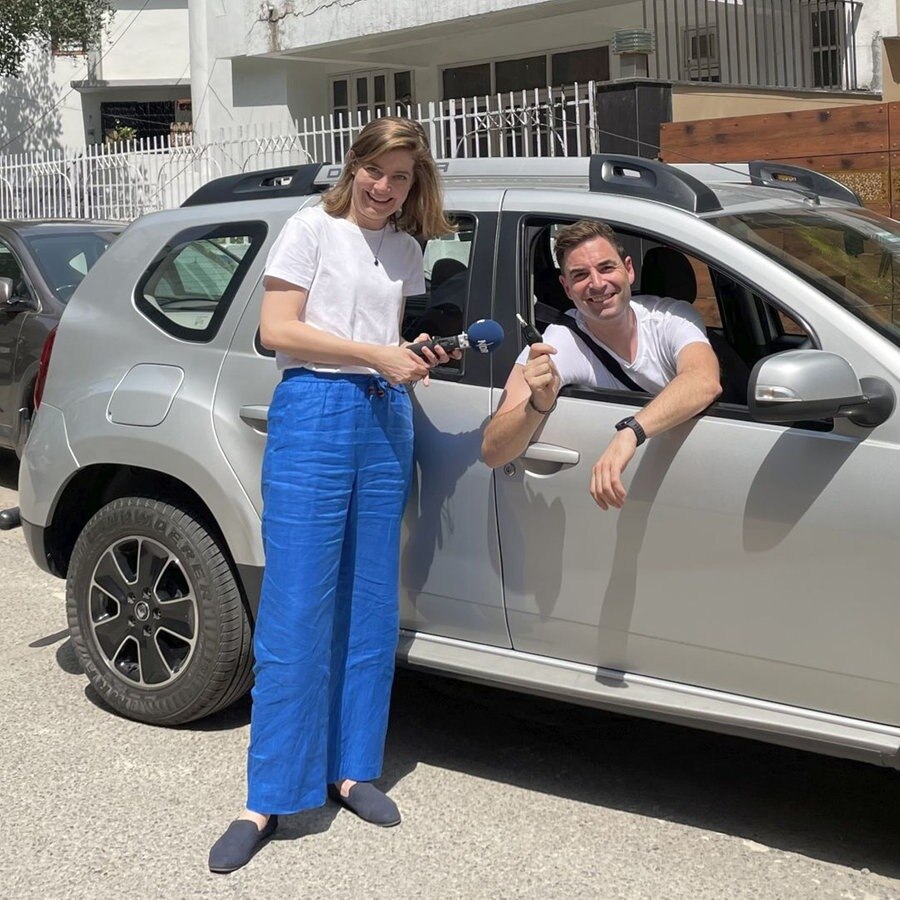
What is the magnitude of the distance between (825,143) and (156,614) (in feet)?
20.2

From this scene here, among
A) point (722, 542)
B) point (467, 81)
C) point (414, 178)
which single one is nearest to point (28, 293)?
point (414, 178)

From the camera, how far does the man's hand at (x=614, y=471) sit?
3482 mm

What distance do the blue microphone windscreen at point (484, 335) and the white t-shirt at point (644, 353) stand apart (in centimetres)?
16

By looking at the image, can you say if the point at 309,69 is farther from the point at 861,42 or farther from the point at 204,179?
the point at 861,42

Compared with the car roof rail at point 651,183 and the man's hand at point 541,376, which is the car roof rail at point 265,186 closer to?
the car roof rail at point 651,183

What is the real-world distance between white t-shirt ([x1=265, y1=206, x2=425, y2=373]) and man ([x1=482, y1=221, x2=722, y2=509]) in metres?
0.40

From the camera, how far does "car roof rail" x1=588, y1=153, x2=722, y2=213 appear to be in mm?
3818

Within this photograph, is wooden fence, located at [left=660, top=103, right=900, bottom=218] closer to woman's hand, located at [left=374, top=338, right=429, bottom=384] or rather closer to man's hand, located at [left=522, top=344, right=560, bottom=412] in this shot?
man's hand, located at [left=522, top=344, right=560, bottom=412]

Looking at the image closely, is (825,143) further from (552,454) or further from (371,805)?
(371,805)

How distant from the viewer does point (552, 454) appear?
3.77m

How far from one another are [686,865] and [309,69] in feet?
56.2

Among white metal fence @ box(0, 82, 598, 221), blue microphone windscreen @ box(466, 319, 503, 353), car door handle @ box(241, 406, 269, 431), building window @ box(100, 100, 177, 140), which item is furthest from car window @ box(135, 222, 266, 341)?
building window @ box(100, 100, 177, 140)

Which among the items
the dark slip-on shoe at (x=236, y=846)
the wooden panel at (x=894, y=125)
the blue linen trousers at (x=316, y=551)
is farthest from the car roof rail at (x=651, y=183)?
the wooden panel at (x=894, y=125)

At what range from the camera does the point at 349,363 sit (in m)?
3.71
